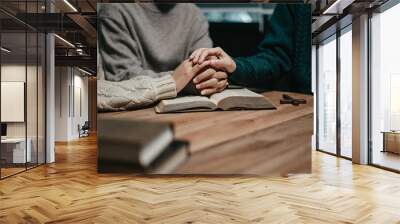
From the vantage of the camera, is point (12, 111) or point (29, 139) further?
point (29, 139)

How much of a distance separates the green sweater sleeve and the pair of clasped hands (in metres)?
0.15

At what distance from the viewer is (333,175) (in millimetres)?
6535

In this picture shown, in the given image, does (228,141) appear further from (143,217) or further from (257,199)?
(143,217)

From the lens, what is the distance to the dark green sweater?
6133mm

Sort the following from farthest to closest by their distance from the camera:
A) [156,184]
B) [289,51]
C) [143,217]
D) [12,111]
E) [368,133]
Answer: [368,133]
[12,111]
[289,51]
[156,184]
[143,217]

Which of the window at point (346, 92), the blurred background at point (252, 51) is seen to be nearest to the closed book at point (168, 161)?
the blurred background at point (252, 51)

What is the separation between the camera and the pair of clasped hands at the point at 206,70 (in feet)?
19.7

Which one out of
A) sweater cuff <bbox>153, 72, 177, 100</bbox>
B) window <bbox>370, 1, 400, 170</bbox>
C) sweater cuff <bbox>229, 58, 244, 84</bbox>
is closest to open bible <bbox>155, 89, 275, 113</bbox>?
sweater cuff <bbox>153, 72, 177, 100</bbox>

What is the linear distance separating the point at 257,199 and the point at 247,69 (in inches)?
86.0

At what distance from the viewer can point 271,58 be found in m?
6.25

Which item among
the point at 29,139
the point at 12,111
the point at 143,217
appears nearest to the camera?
the point at 143,217

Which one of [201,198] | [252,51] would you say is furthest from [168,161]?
[252,51]

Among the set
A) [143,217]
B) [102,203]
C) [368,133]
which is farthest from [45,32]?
[368,133]

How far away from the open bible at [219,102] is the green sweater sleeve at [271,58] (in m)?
0.21
